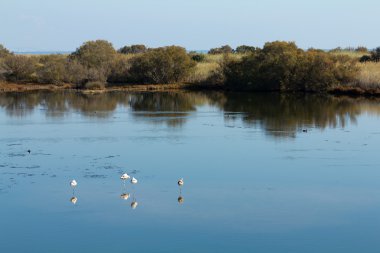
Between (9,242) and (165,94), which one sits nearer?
(9,242)

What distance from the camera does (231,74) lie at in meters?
45.2

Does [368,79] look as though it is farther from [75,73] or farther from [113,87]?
[75,73]

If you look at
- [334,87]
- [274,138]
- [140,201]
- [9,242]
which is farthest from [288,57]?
[9,242]

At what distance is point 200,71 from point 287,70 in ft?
35.5

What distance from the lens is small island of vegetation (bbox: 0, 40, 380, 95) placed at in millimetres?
40562

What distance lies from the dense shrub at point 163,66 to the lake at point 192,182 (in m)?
18.8

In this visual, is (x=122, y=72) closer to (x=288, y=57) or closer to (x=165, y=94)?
(x=165, y=94)

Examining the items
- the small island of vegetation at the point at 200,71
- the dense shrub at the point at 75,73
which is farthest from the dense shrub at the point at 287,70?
the dense shrub at the point at 75,73

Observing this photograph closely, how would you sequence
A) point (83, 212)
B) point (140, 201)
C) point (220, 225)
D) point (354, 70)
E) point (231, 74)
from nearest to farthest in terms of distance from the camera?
point (220, 225)
point (83, 212)
point (140, 201)
point (354, 70)
point (231, 74)

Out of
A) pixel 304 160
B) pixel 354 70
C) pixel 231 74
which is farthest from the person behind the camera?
pixel 231 74

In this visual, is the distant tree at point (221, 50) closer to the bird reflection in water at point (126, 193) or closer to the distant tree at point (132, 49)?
the distant tree at point (132, 49)

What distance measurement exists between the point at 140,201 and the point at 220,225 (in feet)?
7.96

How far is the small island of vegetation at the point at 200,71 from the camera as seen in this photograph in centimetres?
4056

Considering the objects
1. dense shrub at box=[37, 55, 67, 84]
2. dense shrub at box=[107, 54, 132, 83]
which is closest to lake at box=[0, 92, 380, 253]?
dense shrub at box=[37, 55, 67, 84]
